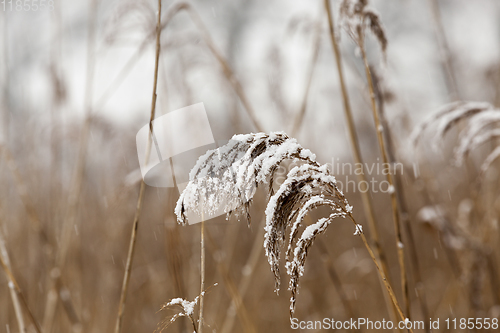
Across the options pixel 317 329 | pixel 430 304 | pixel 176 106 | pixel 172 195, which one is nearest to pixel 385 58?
pixel 172 195

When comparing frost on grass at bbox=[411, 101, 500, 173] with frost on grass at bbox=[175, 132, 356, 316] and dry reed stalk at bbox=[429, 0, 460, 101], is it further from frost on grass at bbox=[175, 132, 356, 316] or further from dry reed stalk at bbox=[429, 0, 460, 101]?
dry reed stalk at bbox=[429, 0, 460, 101]

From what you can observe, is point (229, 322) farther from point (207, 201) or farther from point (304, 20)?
point (304, 20)

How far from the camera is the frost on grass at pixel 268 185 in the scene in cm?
40

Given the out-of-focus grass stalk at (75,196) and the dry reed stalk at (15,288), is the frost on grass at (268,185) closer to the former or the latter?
the dry reed stalk at (15,288)

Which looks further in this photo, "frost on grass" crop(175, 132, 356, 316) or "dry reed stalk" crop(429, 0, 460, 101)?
"dry reed stalk" crop(429, 0, 460, 101)

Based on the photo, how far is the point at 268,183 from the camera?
0.43 m

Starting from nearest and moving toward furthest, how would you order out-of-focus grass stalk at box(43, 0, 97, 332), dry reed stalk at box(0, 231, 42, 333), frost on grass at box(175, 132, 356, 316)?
frost on grass at box(175, 132, 356, 316), dry reed stalk at box(0, 231, 42, 333), out-of-focus grass stalk at box(43, 0, 97, 332)

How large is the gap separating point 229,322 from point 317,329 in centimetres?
83

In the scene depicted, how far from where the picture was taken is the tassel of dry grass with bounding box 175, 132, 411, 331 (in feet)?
1.31

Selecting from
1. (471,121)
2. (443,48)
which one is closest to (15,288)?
(471,121)

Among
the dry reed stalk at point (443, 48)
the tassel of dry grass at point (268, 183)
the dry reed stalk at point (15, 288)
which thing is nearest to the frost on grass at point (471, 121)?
the tassel of dry grass at point (268, 183)

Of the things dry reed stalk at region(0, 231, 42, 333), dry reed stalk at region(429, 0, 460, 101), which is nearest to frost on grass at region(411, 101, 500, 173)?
dry reed stalk at region(429, 0, 460, 101)

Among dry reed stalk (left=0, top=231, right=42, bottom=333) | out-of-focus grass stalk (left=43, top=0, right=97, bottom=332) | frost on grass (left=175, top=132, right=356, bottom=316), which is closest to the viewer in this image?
frost on grass (left=175, top=132, right=356, bottom=316)

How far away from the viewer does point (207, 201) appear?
421 millimetres
